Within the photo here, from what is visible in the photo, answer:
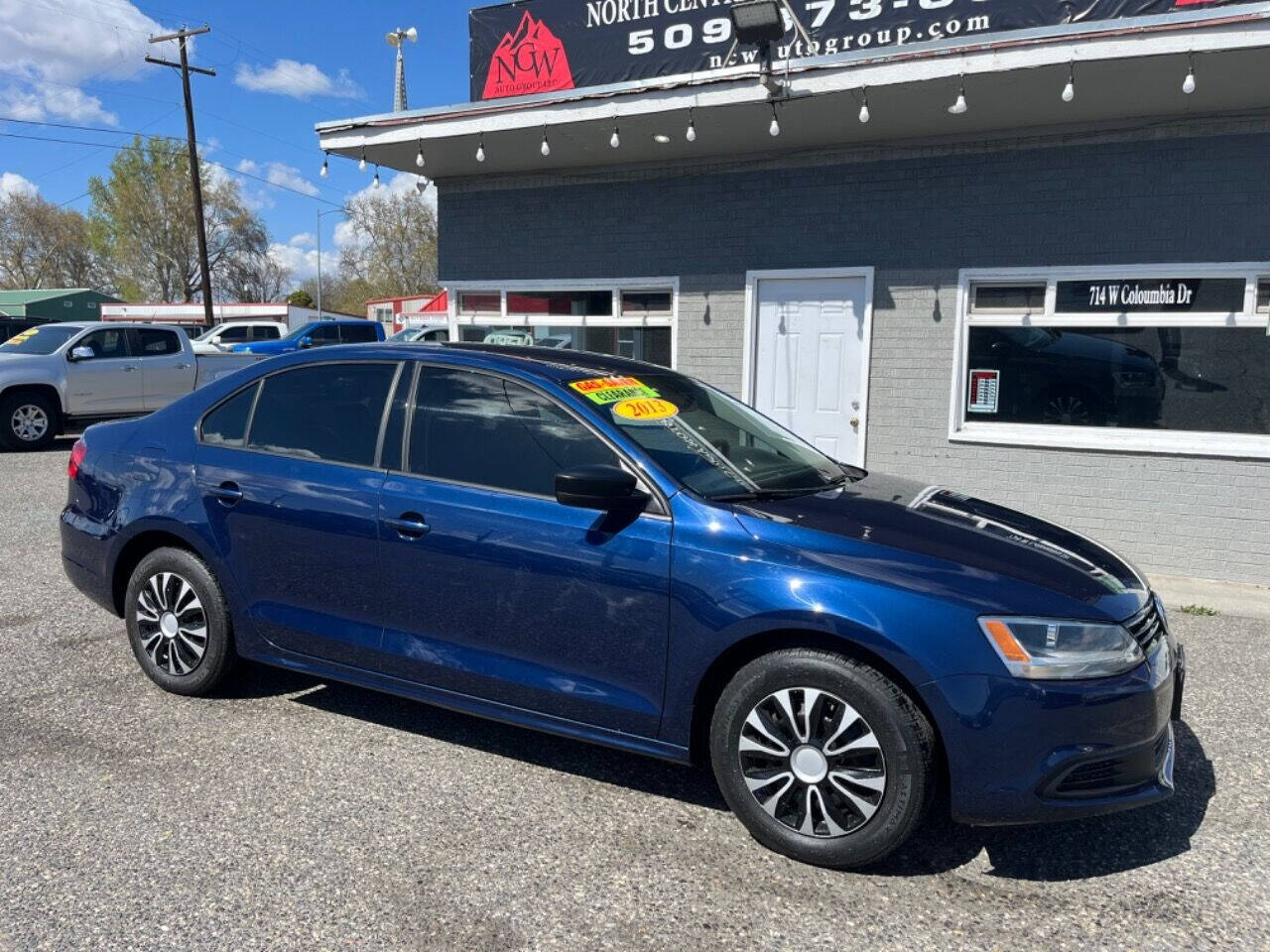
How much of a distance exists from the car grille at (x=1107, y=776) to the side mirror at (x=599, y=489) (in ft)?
5.21

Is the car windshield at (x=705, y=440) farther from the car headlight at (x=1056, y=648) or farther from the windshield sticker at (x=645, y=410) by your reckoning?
the car headlight at (x=1056, y=648)

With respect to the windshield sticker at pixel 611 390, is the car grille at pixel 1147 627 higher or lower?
lower

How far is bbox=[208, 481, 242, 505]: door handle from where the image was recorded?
4016mm

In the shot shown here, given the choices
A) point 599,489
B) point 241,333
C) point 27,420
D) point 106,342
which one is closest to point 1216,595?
point 599,489

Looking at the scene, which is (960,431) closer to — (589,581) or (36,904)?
(589,581)

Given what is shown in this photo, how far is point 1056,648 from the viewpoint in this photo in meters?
2.82

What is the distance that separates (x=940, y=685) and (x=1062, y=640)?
410 millimetres

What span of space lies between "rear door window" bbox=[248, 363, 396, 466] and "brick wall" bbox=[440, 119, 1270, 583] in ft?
15.6

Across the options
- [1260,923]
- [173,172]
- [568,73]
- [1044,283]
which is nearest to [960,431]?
[1044,283]

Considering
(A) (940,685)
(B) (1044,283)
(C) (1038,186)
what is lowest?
(A) (940,685)

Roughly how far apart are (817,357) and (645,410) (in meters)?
4.59

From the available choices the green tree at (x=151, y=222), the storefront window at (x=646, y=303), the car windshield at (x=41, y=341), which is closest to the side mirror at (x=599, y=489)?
the storefront window at (x=646, y=303)

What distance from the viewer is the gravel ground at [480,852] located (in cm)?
271

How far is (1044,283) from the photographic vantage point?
7094 mm
